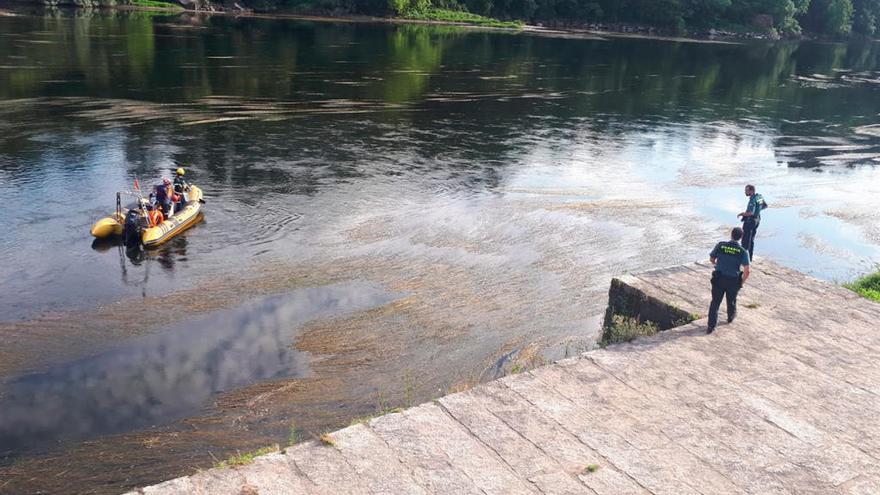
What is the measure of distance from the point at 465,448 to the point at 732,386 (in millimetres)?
4254

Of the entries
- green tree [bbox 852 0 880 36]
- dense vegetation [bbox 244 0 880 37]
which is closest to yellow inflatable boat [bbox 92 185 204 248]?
dense vegetation [bbox 244 0 880 37]

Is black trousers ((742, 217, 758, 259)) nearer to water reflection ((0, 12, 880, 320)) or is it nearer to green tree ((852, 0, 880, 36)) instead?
water reflection ((0, 12, 880, 320))

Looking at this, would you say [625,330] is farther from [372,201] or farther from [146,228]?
[146,228]

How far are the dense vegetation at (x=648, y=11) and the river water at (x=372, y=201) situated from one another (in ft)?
128

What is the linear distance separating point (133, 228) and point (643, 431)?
13357 millimetres

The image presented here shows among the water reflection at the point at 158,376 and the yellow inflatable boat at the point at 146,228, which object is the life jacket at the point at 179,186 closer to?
the yellow inflatable boat at the point at 146,228

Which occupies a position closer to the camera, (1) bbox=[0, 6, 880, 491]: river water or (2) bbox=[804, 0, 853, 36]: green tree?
(1) bbox=[0, 6, 880, 491]: river water

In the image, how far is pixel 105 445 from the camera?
10078 mm

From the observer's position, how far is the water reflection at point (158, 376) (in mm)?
10531

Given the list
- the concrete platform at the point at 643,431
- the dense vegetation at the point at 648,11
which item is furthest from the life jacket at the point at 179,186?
the dense vegetation at the point at 648,11

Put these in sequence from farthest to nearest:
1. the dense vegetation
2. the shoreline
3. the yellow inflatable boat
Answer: the dense vegetation → the shoreline → the yellow inflatable boat

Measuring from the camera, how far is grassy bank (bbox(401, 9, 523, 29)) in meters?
86.8

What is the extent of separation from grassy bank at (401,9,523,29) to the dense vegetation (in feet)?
1.13

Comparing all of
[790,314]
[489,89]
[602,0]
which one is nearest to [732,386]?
[790,314]
